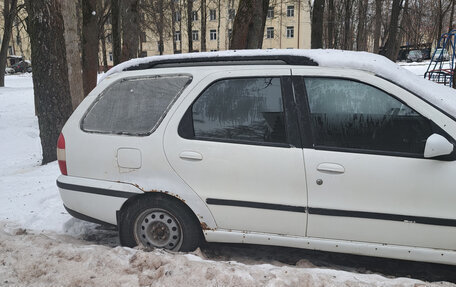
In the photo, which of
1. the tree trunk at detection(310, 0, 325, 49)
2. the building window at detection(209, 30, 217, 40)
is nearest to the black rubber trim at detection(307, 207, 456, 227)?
the tree trunk at detection(310, 0, 325, 49)

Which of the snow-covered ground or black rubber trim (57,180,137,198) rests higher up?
black rubber trim (57,180,137,198)

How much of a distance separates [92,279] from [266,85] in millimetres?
1966

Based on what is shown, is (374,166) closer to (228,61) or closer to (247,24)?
(228,61)

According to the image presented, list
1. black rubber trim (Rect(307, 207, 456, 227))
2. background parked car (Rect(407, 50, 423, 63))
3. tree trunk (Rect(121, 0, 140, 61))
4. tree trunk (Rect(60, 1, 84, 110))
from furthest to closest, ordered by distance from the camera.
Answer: background parked car (Rect(407, 50, 423, 63))
tree trunk (Rect(121, 0, 140, 61))
tree trunk (Rect(60, 1, 84, 110))
black rubber trim (Rect(307, 207, 456, 227))

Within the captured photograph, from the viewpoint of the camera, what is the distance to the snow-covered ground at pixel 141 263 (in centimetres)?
256

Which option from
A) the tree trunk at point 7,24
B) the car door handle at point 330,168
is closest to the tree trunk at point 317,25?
the tree trunk at point 7,24

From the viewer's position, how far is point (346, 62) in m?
2.84

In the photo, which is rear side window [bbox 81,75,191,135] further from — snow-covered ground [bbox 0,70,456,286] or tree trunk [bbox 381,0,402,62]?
tree trunk [bbox 381,0,402,62]

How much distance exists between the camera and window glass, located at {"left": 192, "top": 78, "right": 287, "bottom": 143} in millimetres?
2910

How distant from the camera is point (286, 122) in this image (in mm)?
2873

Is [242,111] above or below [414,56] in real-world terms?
below

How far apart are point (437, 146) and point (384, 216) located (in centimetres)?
61

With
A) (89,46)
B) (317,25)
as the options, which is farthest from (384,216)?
(317,25)

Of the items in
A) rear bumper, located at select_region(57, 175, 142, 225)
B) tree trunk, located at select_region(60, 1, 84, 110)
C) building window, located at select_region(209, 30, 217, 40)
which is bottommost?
rear bumper, located at select_region(57, 175, 142, 225)
